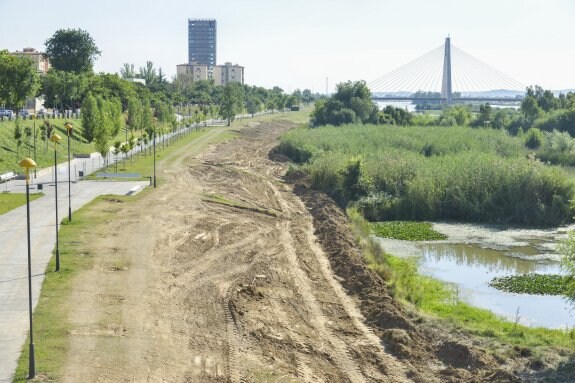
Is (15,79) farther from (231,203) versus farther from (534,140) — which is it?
(534,140)

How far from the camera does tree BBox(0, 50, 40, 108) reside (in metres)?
71.2

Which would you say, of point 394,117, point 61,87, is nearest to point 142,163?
Answer: point 61,87

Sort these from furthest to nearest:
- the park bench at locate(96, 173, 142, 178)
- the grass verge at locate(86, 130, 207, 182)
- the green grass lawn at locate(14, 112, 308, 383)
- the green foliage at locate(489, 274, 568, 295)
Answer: the grass verge at locate(86, 130, 207, 182), the park bench at locate(96, 173, 142, 178), the green foliage at locate(489, 274, 568, 295), the green grass lawn at locate(14, 112, 308, 383)

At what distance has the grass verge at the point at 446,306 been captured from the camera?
23750 millimetres

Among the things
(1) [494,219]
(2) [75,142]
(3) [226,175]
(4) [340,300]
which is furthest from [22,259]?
(2) [75,142]

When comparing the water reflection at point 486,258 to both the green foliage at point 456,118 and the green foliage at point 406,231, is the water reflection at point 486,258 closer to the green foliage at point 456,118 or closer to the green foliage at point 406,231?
the green foliage at point 406,231

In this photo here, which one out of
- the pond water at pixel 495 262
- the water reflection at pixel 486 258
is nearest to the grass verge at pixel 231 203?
the pond water at pixel 495 262

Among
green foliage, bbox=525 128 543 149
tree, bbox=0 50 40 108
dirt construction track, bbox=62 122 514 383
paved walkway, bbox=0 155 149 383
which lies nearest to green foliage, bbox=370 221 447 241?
dirt construction track, bbox=62 122 514 383

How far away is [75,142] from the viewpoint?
76812 millimetres

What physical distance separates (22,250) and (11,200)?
13991 mm

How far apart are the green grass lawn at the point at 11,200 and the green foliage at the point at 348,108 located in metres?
66.7

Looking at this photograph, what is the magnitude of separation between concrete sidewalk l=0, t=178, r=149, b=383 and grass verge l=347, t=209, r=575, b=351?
1321 cm

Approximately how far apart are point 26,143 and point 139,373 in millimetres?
48003

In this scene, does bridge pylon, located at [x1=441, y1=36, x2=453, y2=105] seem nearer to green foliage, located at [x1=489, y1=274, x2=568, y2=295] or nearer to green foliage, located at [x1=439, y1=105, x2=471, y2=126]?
green foliage, located at [x1=439, y1=105, x2=471, y2=126]
